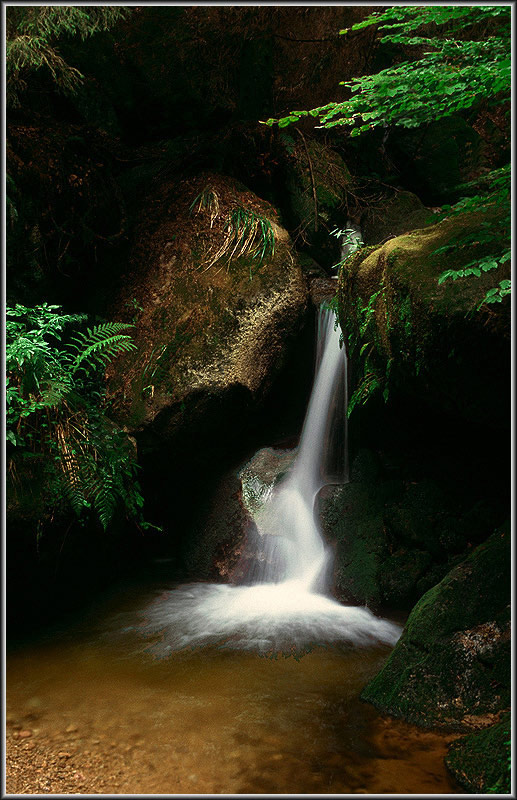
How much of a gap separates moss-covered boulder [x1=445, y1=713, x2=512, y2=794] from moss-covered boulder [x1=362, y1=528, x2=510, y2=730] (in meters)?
0.28

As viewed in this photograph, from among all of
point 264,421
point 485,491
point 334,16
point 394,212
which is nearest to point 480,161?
point 394,212

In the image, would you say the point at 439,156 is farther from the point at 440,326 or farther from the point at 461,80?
the point at 440,326

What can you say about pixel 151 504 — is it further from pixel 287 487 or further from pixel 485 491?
pixel 485 491

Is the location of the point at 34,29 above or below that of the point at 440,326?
above

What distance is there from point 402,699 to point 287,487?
2873mm

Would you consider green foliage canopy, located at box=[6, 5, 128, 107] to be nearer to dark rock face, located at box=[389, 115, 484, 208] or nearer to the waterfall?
the waterfall

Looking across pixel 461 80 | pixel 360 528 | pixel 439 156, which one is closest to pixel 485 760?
pixel 360 528

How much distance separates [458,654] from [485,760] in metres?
0.66

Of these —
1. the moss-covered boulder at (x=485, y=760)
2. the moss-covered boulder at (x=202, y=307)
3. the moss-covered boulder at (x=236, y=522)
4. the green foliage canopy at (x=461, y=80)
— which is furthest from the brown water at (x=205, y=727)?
the green foliage canopy at (x=461, y=80)

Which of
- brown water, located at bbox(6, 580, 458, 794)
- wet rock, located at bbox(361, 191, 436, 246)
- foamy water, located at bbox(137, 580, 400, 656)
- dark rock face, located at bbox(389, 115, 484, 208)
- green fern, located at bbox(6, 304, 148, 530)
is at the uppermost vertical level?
dark rock face, located at bbox(389, 115, 484, 208)

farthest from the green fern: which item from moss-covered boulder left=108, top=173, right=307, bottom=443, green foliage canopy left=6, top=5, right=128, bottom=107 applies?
green foliage canopy left=6, top=5, right=128, bottom=107

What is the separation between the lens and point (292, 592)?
5.13 m

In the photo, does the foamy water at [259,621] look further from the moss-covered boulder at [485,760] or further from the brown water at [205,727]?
the moss-covered boulder at [485,760]

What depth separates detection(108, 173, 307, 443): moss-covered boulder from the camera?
5461mm
